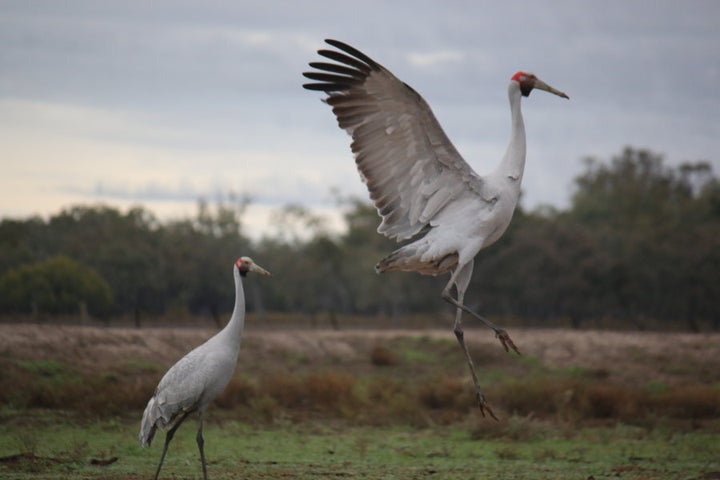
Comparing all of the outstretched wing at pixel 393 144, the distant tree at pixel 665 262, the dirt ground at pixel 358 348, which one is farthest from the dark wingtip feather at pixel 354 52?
the distant tree at pixel 665 262

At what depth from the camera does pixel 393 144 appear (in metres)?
11.9

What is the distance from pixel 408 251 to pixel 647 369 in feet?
53.8

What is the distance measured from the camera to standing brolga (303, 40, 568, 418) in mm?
11711

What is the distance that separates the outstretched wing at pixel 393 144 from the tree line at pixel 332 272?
2438cm

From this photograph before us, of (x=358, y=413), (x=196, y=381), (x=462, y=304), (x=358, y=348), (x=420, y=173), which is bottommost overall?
(x=358, y=413)

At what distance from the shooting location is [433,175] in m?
12.1

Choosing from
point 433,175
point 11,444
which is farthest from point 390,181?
point 11,444

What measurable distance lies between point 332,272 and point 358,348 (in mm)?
34750

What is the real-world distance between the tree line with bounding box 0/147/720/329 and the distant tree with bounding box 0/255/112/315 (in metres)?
0.05

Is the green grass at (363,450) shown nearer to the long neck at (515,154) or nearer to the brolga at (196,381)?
the brolga at (196,381)

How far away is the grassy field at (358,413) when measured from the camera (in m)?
13.7

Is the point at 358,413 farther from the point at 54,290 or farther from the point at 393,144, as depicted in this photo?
the point at 54,290

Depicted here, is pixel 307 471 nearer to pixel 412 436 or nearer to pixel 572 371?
pixel 412 436

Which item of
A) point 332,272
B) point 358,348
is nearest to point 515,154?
point 358,348
